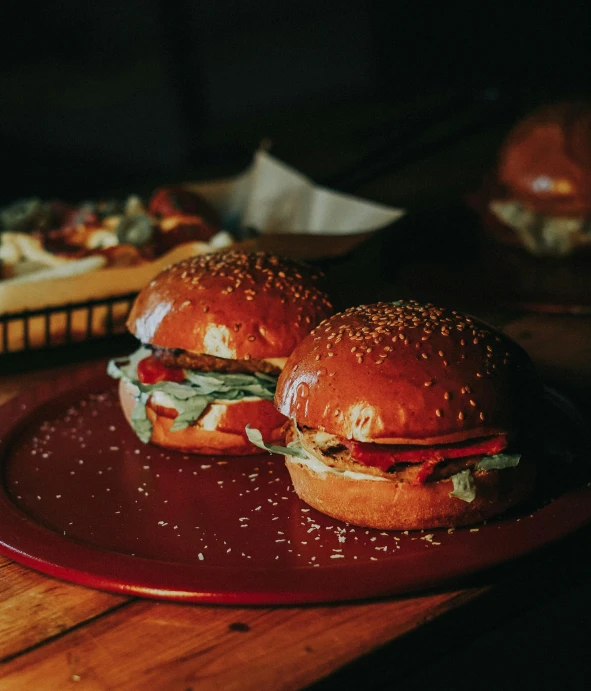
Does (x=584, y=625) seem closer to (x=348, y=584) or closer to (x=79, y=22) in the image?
(x=348, y=584)

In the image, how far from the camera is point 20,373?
2.49 m

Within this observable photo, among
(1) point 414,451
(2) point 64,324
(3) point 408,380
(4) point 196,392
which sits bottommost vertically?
(2) point 64,324

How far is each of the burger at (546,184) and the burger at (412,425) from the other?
1886 mm

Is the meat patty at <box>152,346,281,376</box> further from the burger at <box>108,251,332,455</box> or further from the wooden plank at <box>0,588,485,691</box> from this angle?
the wooden plank at <box>0,588,485,691</box>

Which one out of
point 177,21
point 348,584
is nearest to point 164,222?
point 348,584

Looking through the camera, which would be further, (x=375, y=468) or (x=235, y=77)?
(x=235, y=77)

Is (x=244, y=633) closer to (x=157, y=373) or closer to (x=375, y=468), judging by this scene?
(x=375, y=468)

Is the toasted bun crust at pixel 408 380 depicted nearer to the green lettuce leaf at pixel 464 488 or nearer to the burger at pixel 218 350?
the green lettuce leaf at pixel 464 488

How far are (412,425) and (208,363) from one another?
2.08ft

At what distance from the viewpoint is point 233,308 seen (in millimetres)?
1870

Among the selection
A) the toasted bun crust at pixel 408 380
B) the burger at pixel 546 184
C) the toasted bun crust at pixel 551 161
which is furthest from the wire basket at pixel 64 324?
the toasted bun crust at pixel 551 161

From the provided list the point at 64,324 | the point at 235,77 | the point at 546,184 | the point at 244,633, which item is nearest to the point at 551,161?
the point at 546,184

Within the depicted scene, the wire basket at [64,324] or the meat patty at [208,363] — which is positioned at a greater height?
the meat patty at [208,363]

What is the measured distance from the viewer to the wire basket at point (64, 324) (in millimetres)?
2385
